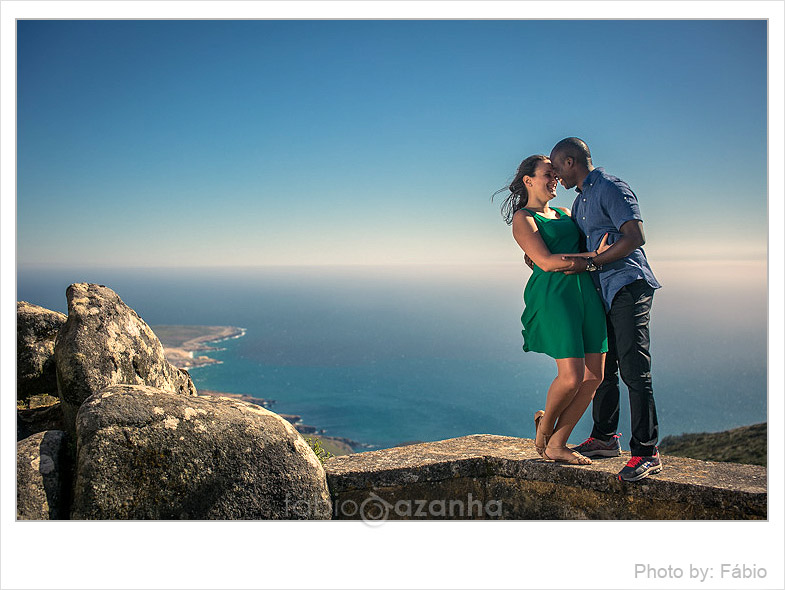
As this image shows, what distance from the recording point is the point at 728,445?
20.9ft

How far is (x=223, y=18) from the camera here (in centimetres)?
416

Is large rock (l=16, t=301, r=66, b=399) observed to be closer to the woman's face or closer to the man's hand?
the woman's face

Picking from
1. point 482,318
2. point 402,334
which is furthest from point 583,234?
point 402,334

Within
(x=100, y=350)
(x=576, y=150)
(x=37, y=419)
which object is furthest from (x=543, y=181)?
(x=37, y=419)

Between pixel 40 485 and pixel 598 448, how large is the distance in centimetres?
329

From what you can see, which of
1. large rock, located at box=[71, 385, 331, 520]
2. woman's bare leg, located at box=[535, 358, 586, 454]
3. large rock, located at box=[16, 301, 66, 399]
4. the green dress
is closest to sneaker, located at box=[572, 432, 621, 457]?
woman's bare leg, located at box=[535, 358, 586, 454]

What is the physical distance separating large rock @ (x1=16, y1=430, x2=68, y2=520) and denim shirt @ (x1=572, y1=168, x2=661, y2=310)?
10.7ft

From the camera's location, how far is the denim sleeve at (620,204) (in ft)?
11.4

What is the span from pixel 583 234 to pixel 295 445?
2.22 m

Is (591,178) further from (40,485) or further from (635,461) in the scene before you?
(40,485)

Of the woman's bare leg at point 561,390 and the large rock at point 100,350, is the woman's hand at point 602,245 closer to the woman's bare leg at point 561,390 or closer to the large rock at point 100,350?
the woman's bare leg at point 561,390

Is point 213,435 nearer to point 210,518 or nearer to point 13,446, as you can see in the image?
point 210,518

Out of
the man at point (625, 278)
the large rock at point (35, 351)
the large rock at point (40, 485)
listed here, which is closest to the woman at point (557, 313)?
the man at point (625, 278)

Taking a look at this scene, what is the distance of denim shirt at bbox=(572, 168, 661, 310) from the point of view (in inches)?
137
